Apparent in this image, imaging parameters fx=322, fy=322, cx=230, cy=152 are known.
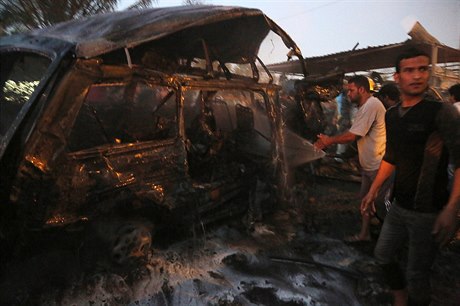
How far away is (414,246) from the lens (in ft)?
7.32

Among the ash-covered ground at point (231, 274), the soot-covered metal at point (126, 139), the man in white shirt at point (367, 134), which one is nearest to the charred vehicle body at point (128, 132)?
the soot-covered metal at point (126, 139)

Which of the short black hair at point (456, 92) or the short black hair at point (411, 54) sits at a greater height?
the short black hair at point (411, 54)

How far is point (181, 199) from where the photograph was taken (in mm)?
3311

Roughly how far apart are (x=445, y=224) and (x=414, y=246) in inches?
14.5

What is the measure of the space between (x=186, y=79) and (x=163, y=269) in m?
1.95

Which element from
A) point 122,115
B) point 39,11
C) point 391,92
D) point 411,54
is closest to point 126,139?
point 122,115

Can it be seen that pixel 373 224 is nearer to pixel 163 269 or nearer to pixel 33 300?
pixel 163 269

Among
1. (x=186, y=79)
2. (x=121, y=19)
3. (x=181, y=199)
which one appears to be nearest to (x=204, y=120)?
(x=186, y=79)

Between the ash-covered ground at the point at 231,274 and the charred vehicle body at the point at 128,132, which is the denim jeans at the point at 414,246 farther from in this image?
the charred vehicle body at the point at 128,132

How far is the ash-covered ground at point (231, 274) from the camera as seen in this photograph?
8.99ft

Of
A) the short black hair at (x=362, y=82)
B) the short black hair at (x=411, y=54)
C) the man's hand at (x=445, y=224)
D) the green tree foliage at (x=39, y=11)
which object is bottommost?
the man's hand at (x=445, y=224)

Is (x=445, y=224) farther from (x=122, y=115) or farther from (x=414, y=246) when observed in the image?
(x=122, y=115)

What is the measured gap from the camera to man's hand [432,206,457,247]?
193cm

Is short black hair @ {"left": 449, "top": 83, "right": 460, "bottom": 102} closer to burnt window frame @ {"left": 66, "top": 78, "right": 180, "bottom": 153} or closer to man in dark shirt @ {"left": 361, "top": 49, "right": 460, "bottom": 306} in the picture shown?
man in dark shirt @ {"left": 361, "top": 49, "right": 460, "bottom": 306}
